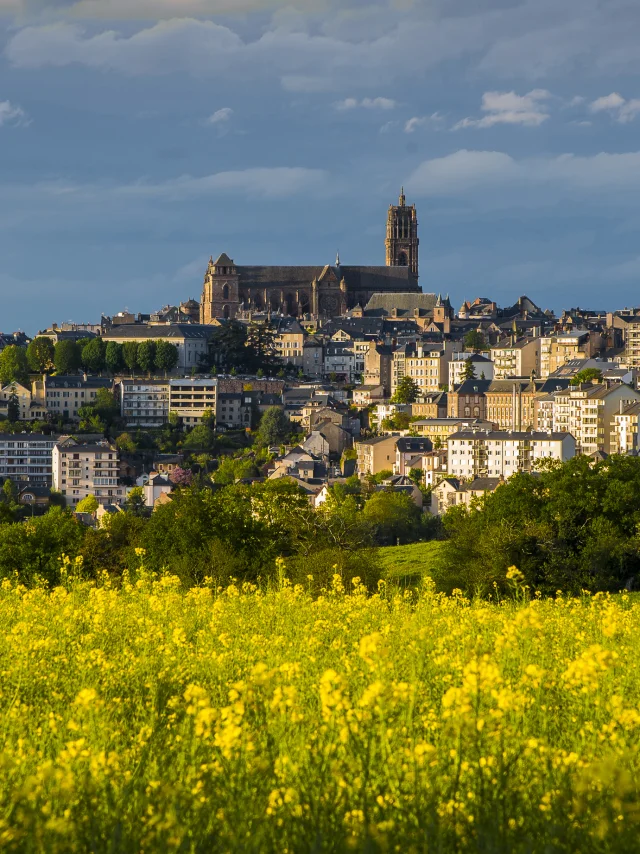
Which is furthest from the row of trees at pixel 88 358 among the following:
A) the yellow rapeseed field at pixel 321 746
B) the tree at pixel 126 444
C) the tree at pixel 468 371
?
the yellow rapeseed field at pixel 321 746

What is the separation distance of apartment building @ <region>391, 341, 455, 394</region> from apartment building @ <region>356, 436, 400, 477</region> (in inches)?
846

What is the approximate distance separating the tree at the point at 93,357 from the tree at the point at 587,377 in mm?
40706

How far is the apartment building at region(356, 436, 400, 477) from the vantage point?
9012cm

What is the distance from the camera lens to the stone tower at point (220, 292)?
478 ft

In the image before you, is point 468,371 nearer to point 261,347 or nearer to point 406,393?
point 406,393

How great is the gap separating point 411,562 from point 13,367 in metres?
83.7

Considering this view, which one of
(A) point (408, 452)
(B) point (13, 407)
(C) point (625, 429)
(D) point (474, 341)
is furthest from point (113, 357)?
(C) point (625, 429)

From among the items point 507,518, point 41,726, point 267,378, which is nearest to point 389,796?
point 41,726

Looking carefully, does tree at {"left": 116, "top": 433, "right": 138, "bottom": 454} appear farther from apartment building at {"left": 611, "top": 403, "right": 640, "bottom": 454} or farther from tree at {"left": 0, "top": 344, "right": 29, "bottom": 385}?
apartment building at {"left": 611, "top": 403, "right": 640, "bottom": 454}

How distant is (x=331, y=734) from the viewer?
7.99 m

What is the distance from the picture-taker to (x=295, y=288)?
15100 cm

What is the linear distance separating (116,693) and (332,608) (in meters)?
4.65

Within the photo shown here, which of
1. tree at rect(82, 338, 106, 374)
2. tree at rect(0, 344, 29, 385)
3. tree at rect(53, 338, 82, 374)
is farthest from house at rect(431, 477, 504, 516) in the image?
tree at rect(0, 344, 29, 385)

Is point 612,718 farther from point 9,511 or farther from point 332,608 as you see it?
point 9,511
